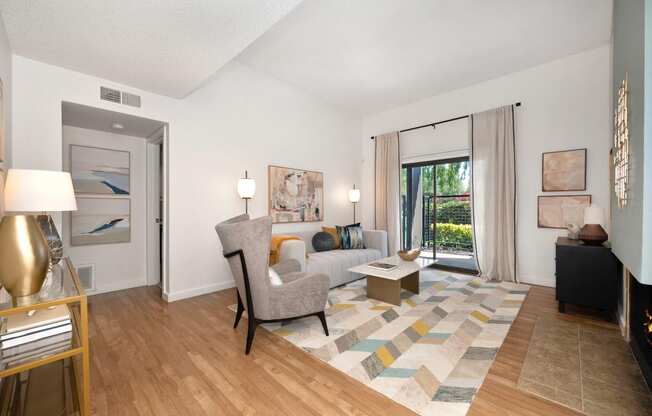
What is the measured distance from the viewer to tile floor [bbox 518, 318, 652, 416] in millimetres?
1512

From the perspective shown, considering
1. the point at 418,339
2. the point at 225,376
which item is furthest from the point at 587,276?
the point at 225,376

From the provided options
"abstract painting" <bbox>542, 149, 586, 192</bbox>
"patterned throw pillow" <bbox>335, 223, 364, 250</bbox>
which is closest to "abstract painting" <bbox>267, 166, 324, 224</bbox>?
"patterned throw pillow" <bbox>335, 223, 364, 250</bbox>

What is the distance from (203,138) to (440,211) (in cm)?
403

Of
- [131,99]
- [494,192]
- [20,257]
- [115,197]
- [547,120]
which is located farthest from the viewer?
[494,192]

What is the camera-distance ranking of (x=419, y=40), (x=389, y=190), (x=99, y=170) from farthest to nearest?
(x=389, y=190) < (x=99, y=170) < (x=419, y=40)

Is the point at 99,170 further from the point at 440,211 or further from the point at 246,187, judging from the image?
the point at 440,211

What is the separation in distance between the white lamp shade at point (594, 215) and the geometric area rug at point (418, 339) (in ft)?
3.71

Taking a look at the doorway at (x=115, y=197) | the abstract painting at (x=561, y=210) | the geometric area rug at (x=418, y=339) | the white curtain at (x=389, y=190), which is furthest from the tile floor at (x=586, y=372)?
the doorway at (x=115, y=197)

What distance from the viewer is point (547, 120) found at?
12.2 ft

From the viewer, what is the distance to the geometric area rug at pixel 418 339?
1.64m

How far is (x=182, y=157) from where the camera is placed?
129 inches

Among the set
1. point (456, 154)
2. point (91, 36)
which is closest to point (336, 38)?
point (91, 36)

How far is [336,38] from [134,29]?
79.8 inches

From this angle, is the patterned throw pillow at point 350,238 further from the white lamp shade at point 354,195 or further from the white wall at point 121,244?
the white wall at point 121,244
